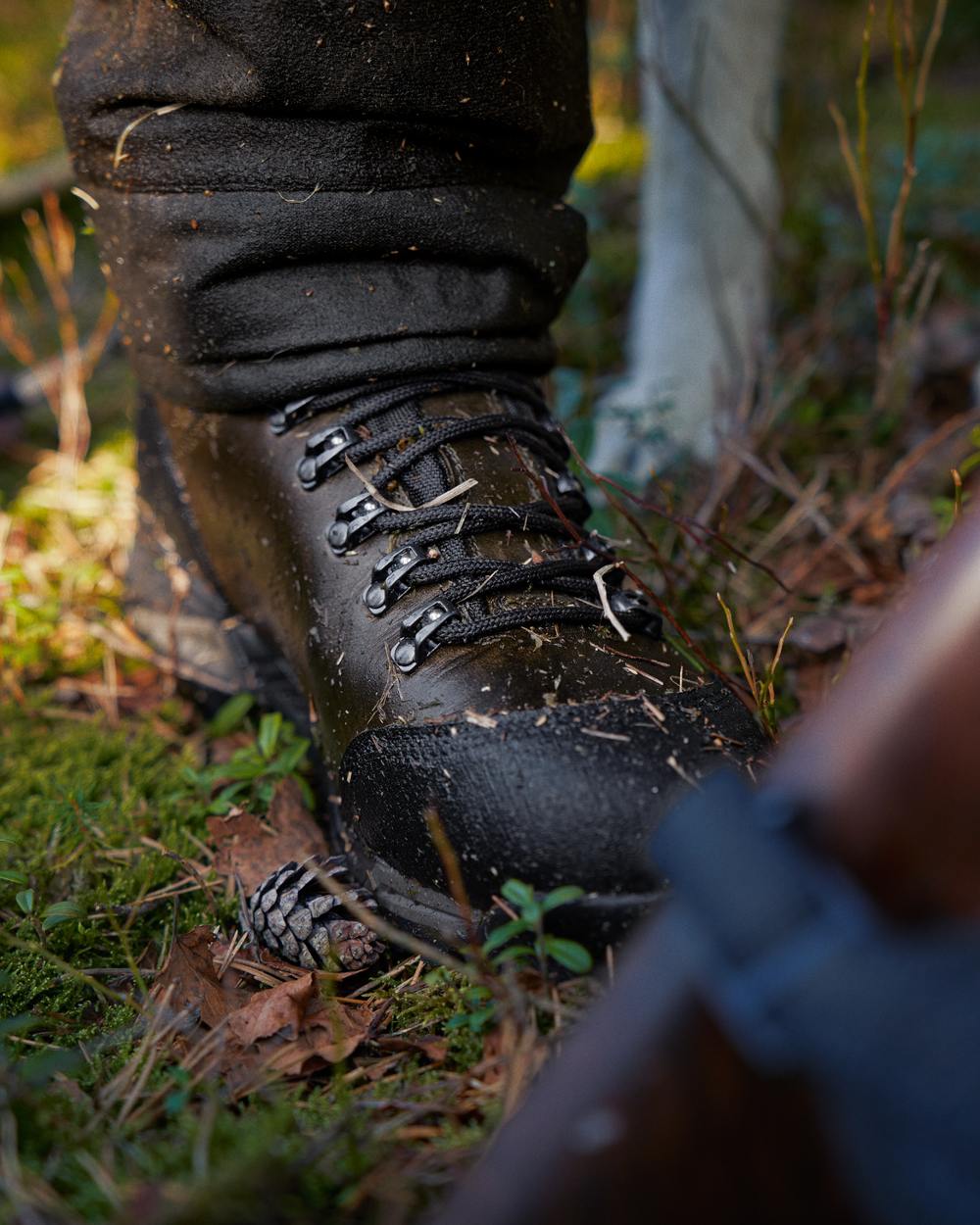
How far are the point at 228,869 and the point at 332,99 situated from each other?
0.93m

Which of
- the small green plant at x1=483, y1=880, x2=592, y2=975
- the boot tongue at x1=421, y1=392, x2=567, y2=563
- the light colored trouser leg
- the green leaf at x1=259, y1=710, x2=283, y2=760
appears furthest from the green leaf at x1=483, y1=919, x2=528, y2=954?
the light colored trouser leg

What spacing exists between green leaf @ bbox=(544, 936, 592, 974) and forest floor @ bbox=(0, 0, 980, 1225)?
3 centimetres

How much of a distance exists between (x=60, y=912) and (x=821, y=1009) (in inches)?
34.4

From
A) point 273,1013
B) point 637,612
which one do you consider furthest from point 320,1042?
point 637,612

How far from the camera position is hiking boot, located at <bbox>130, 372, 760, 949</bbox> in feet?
3.19

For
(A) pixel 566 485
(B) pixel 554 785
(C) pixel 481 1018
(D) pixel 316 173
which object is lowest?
(C) pixel 481 1018

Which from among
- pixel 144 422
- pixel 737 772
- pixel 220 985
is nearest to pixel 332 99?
pixel 144 422

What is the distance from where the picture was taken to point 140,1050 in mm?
966

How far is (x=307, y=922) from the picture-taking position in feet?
3.60

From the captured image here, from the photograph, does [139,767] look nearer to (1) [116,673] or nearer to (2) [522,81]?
(1) [116,673]

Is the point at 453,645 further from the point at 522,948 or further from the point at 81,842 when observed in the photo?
the point at 81,842

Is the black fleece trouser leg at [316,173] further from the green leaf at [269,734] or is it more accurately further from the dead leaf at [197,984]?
the dead leaf at [197,984]

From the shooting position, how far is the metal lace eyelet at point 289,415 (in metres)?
1.33

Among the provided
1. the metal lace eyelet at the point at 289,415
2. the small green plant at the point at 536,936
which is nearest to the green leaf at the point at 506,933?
the small green plant at the point at 536,936
